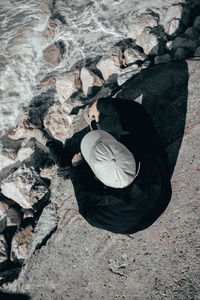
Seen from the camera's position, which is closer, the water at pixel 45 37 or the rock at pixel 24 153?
the rock at pixel 24 153

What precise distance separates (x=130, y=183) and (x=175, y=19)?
4611 millimetres

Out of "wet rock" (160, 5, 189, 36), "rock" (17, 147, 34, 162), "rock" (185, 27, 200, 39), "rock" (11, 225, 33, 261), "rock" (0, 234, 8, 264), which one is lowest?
"rock" (0, 234, 8, 264)

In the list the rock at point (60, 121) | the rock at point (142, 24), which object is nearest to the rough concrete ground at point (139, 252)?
the rock at point (60, 121)

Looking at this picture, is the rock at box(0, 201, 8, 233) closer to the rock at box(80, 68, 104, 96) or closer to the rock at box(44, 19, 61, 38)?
the rock at box(80, 68, 104, 96)

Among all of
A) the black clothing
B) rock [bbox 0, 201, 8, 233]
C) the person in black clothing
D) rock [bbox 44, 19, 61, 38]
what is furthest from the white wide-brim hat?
rock [bbox 44, 19, 61, 38]

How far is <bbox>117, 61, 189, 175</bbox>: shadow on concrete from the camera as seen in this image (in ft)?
12.0

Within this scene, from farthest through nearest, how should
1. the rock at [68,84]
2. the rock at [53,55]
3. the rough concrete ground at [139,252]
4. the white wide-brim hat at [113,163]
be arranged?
the rock at [53,55] → the rock at [68,84] → the rough concrete ground at [139,252] → the white wide-brim hat at [113,163]

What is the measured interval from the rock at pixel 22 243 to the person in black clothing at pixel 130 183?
7.60 ft

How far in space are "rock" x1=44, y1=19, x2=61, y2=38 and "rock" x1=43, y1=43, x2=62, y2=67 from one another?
0.62 m

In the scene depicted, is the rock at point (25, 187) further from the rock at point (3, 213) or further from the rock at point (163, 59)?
the rock at point (163, 59)

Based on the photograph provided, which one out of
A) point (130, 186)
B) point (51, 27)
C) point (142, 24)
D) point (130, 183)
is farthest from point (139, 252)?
point (51, 27)

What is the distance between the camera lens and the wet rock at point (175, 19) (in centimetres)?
526

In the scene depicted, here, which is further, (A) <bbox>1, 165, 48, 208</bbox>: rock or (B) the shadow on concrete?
(A) <bbox>1, 165, 48, 208</bbox>: rock

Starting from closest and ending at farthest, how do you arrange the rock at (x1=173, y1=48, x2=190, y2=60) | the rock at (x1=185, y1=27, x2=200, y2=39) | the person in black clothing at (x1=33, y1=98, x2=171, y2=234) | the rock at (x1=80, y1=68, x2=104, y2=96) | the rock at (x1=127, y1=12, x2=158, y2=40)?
the person in black clothing at (x1=33, y1=98, x2=171, y2=234) → the rock at (x1=173, y1=48, x2=190, y2=60) → the rock at (x1=185, y1=27, x2=200, y2=39) → the rock at (x1=80, y1=68, x2=104, y2=96) → the rock at (x1=127, y1=12, x2=158, y2=40)
